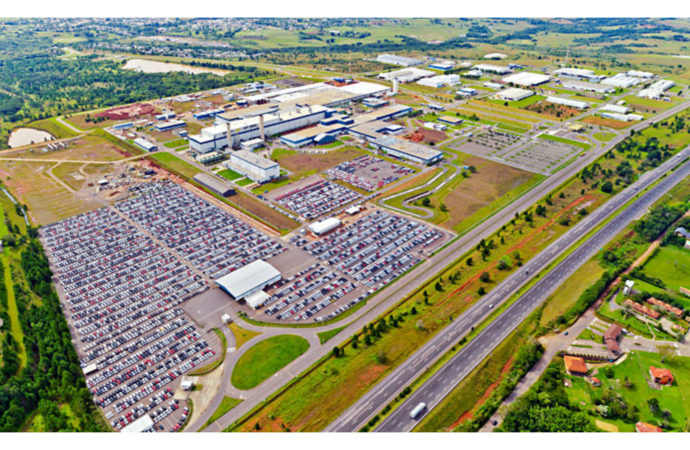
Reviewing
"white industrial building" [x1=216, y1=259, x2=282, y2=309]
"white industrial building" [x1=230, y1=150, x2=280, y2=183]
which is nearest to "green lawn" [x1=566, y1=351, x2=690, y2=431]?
"white industrial building" [x1=216, y1=259, x2=282, y2=309]

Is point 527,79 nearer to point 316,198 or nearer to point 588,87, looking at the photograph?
point 588,87

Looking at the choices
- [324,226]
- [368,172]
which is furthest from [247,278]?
[368,172]

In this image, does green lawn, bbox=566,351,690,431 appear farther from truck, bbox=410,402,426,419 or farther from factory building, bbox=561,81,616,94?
factory building, bbox=561,81,616,94

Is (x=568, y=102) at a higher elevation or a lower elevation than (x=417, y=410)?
higher

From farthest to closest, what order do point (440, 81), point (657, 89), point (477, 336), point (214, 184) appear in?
point (440, 81)
point (657, 89)
point (214, 184)
point (477, 336)

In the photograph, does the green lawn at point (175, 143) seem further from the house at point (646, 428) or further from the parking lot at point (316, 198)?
the house at point (646, 428)

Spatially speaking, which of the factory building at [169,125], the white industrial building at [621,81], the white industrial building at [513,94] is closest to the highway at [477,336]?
the white industrial building at [513,94]

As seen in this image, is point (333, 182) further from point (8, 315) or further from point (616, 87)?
point (616, 87)
